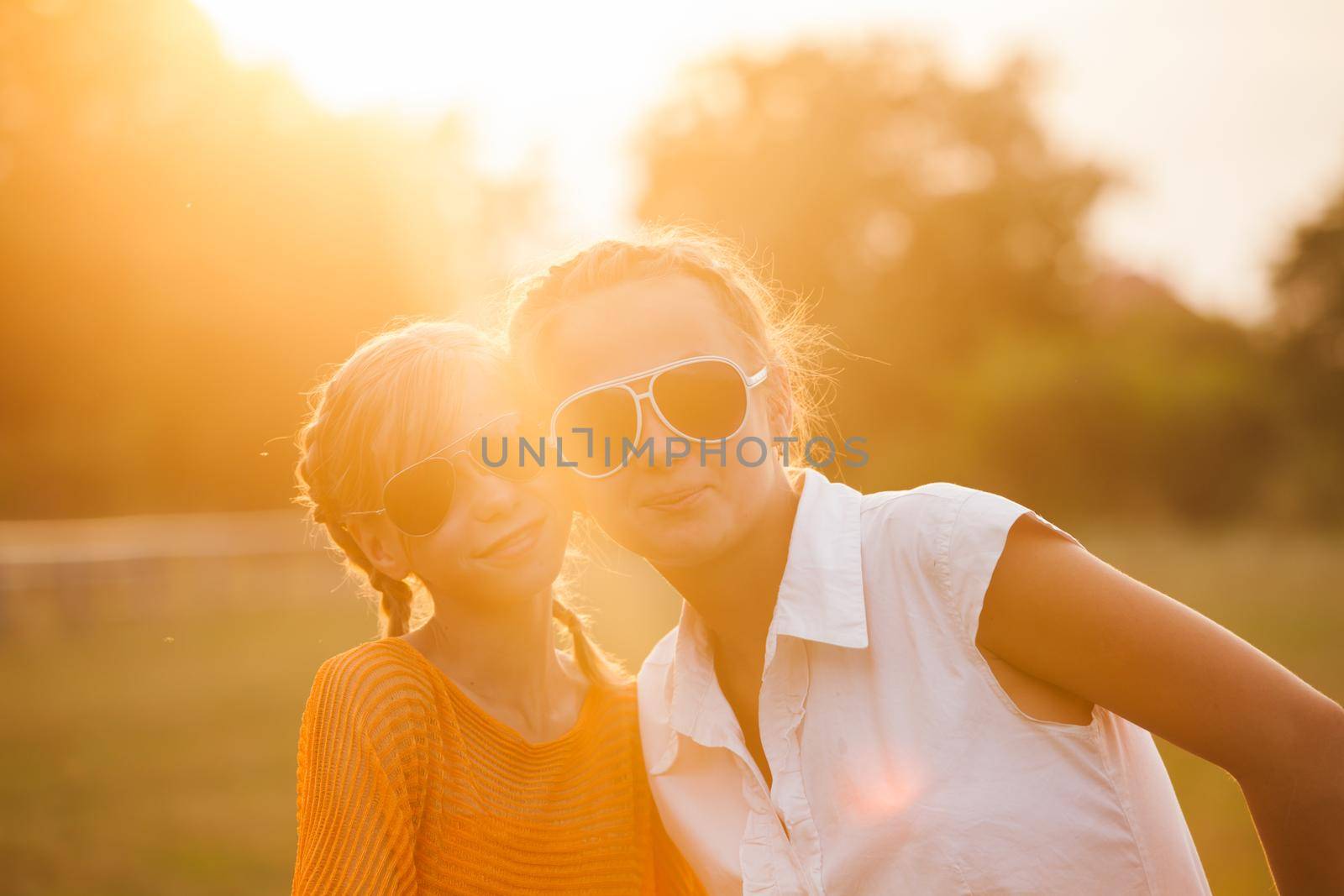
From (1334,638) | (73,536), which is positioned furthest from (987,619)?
(73,536)

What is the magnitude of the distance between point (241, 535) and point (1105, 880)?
19.9 metres

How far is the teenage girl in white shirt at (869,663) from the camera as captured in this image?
7.66 ft

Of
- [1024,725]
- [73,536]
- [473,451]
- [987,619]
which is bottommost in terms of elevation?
[73,536]

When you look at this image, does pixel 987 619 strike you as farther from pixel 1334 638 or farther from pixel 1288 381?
pixel 1288 381

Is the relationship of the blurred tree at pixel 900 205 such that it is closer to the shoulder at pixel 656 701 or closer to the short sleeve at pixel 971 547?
the shoulder at pixel 656 701

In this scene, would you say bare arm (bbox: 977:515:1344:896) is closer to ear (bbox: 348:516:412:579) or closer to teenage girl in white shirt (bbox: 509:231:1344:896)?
teenage girl in white shirt (bbox: 509:231:1344:896)

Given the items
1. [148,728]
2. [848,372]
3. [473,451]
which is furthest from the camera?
[848,372]

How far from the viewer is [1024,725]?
2.47m

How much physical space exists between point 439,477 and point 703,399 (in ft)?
2.48

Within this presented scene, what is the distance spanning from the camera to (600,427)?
9.30 ft

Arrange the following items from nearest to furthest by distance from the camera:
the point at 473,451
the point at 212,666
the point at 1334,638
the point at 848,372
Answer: the point at 473,451 → the point at 1334,638 → the point at 212,666 → the point at 848,372

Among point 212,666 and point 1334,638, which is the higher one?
point 1334,638

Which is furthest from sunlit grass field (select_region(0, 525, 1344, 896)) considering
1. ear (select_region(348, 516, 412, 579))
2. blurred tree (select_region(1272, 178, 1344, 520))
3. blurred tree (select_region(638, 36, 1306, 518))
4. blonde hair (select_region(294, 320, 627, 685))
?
blurred tree (select_region(638, 36, 1306, 518))

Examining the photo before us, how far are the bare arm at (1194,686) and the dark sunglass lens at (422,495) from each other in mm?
1411
